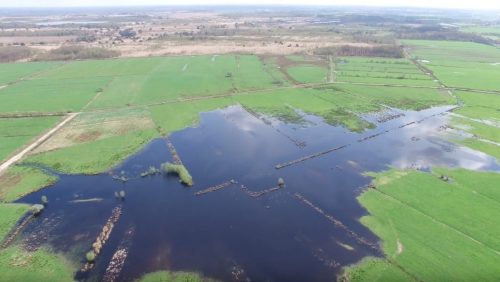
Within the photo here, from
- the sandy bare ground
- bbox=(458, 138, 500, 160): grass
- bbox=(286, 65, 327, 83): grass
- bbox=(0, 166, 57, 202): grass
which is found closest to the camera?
bbox=(0, 166, 57, 202): grass

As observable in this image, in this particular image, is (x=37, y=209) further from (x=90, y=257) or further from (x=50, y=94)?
(x=50, y=94)

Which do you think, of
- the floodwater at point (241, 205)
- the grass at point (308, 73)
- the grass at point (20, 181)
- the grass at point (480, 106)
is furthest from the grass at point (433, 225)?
the grass at point (308, 73)

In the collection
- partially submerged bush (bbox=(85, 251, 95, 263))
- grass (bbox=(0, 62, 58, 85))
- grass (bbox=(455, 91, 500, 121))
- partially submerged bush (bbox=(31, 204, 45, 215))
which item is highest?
grass (bbox=(0, 62, 58, 85))

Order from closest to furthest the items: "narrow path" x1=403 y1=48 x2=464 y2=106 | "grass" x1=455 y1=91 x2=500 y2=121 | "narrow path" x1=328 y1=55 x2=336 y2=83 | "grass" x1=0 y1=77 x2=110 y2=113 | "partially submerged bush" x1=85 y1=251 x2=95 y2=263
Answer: "partially submerged bush" x1=85 y1=251 x2=95 y2=263, "grass" x1=0 y1=77 x2=110 y2=113, "grass" x1=455 y1=91 x2=500 y2=121, "narrow path" x1=403 y1=48 x2=464 y2=106, "narrow path" x1=328 y1=55 x2=336 y2=83

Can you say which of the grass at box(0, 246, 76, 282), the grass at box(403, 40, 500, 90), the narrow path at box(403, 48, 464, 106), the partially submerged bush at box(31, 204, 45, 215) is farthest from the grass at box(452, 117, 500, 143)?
the partially submerged bush at box(31, 204, 45, 215)

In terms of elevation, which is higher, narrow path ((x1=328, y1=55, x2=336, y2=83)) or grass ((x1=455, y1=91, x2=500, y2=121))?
narrow path ((x1=328, y1=55, x2=336, y2=83))

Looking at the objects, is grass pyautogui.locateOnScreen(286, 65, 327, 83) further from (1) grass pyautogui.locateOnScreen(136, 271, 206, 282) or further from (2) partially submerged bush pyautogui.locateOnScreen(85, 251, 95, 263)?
(2) partially submerged bush pyautogui.locateOnScreen(85, 251, 95, 263)

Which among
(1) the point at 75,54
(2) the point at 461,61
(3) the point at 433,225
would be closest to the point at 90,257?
(3) the point at 433,225

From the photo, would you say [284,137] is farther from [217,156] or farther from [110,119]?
[110,119]
